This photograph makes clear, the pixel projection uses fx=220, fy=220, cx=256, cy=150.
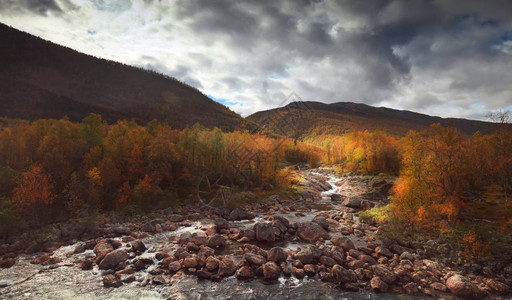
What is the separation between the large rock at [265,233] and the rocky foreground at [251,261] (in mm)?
89

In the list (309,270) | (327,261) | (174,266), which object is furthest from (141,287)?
(327,261)

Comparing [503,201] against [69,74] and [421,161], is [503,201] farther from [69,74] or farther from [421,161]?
[69,74]

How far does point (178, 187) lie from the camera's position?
37.6 metres

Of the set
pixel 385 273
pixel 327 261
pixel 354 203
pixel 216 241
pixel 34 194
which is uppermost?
pixel 34 194

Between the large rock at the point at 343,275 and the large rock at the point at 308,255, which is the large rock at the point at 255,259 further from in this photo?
the large rock at the point at 343,275

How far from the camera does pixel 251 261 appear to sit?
15.6 meters

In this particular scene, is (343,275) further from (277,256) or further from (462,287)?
(462,287)

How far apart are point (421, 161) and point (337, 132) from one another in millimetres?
150490

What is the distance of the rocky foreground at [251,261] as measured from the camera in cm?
1332

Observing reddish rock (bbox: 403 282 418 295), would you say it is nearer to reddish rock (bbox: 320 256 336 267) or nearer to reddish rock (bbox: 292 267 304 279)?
reddish rock (bbox: 320 256 336 267)

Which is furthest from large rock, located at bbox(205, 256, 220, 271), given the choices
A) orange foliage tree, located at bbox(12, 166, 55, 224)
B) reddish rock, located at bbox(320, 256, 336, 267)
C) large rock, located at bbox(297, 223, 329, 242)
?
orange foliage tree, located at bbox(12, 166, 55, 224)

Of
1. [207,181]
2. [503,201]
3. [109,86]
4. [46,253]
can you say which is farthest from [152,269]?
[109,86]

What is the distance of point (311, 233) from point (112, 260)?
16.3m

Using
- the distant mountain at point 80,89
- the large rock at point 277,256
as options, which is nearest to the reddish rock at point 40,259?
the large rock at point 277,256
